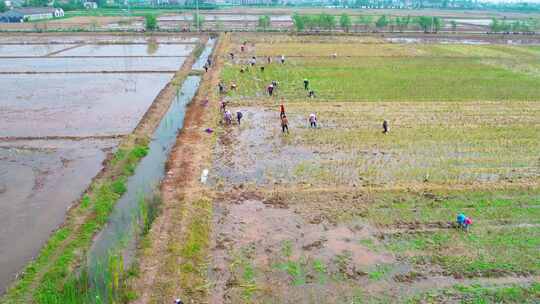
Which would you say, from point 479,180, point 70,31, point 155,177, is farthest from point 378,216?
point 70,31

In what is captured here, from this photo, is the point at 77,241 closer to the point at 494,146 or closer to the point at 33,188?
the point at 33,188

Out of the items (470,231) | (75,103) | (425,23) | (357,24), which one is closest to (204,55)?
(75,103)

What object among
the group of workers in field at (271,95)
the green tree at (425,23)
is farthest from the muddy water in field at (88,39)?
the green tree at (425,23)

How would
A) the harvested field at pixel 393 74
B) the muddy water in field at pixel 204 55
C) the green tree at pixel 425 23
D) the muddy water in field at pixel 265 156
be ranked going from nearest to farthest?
the muddy water in field at pixel 265 156
the harvested field at pixel 393 74
the muddy water in field at pixel 204 55
the green tree at pixel 425 23

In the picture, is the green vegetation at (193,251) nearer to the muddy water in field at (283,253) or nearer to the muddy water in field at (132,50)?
the muddy water in field at (283,253)

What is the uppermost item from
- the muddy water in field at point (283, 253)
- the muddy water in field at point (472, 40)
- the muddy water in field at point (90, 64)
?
Result: the muddy water in field at point (472, 40)
